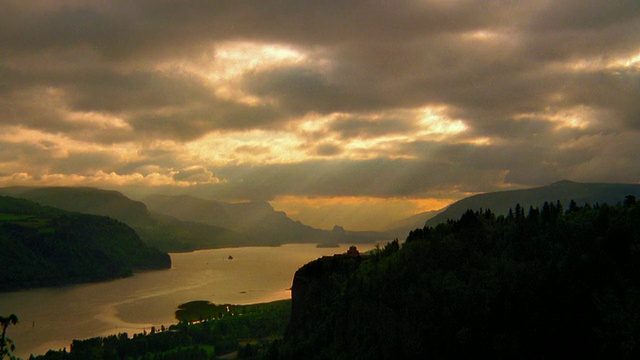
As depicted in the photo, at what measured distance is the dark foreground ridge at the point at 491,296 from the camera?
82438mm

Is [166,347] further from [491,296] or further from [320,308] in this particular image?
[491,296]

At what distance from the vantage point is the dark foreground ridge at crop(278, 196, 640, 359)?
3246 inches

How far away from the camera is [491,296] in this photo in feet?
316

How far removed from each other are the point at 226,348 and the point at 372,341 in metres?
89.3

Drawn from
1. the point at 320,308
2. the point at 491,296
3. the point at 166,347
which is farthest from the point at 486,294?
the point at 166,347

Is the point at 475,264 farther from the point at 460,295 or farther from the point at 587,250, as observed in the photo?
the point at 587,250

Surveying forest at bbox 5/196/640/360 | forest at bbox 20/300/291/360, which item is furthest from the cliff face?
forest at bbox 20/300/291/360

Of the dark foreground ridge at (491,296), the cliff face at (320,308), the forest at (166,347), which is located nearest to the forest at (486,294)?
the dark foreground ridge at (491,296)

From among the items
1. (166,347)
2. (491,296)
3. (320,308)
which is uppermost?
(491,296)

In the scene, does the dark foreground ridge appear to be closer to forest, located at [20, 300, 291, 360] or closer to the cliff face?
the cliff face

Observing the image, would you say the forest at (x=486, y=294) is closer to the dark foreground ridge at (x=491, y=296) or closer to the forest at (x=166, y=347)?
the dark foreground ridge at (x=491, y=296)

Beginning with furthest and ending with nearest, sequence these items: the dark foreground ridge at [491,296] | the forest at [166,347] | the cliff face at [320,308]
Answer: the forest at [166,347] → the cliff face at [320,308] → the dark foreground ridge at [491,296]

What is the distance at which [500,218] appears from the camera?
148625 mm

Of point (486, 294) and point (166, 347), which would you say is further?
point (166, 347)
